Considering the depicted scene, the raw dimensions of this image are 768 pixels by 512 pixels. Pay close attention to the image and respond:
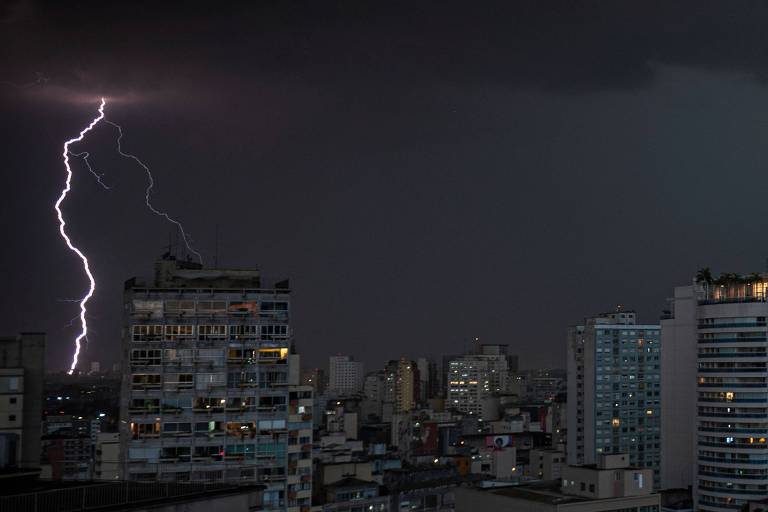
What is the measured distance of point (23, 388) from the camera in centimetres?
2741

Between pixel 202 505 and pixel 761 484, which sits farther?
pixel 761 484

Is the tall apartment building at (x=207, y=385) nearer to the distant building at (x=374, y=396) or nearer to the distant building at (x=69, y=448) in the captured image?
the distant building at (x=69, y=448)

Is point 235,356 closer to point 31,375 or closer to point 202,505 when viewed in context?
point 31,375

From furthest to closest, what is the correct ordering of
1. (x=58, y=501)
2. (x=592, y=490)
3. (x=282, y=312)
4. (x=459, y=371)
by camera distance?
(x=459, y=371) → (x=592, y=490) → (x=282, y=312) → (x=58, y=501)

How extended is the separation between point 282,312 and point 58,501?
82.4ft

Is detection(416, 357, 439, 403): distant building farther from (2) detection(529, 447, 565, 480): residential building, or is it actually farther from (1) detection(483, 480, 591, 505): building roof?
(1) detection(483, 480, 591, 505): building roof

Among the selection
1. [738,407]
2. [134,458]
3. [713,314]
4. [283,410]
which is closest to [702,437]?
[738,407]

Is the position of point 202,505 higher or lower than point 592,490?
higher

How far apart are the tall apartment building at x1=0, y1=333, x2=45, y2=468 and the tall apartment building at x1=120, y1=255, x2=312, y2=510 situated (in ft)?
Answer: 20.8

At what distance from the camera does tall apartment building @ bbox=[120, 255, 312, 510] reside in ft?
113

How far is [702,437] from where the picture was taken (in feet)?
206

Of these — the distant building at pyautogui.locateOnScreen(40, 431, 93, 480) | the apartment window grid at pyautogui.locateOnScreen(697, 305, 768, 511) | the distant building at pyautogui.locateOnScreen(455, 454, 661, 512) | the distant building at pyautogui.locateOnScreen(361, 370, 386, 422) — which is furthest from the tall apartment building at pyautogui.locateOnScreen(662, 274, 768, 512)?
the distant building at pyautogui.locateOnScreen(361, 370, 386, 422)

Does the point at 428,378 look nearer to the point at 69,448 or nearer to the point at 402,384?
the point at 402,384


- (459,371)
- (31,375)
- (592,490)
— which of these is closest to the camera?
(31,375)
